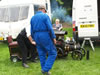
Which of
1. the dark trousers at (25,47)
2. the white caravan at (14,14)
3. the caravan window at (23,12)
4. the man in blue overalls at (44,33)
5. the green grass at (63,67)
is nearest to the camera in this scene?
the man in blue overalls at (44,33)

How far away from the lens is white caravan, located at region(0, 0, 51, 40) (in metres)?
9.57

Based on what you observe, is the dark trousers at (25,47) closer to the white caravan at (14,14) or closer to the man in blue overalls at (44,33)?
the man in blue overalls at (44,33)

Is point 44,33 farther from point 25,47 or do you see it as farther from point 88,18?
point 88,18

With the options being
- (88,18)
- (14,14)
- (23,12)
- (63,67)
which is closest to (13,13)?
(14,14)

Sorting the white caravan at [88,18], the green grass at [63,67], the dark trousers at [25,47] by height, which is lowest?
the green grass at [63,67]

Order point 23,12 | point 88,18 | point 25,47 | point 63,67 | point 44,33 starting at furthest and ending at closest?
point 23,12
point 88,18
point 25,47
point 63,67
point 44,33

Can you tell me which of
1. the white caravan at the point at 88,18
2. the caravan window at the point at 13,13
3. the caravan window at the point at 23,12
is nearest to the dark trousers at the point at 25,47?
the white caravan at the point at 88,18

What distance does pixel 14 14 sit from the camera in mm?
9969

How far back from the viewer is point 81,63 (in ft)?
20.4

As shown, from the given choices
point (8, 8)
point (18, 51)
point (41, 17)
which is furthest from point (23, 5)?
point (41, 17)

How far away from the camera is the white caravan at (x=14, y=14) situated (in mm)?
9570

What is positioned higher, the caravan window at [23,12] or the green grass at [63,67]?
the caravan window at [23,12]

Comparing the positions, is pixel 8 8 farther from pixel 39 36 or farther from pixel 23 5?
pixel 39 36

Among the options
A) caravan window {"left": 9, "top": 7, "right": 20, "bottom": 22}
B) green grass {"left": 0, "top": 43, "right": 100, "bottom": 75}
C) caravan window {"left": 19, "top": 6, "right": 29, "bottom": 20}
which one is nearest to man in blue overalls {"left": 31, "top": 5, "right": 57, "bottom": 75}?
green grass {"left": 0, "top": 43, "right": 100, "bottom": 75}
